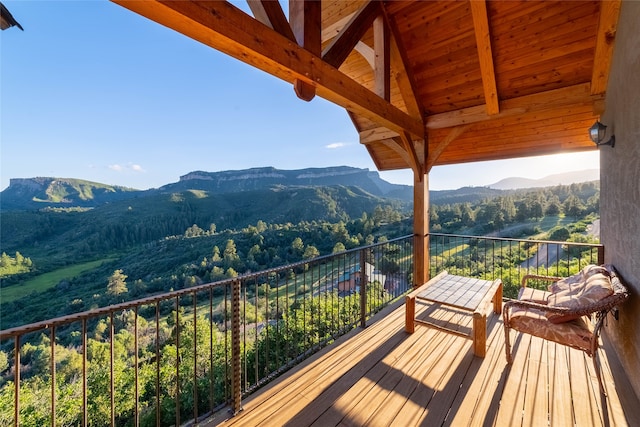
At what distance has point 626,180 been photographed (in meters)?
2.29

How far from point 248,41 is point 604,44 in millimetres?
3600

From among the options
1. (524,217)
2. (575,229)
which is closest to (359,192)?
(524,217)

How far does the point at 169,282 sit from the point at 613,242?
26651mm

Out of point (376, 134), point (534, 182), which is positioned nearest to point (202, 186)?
point (534, 182)

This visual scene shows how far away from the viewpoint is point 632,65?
2.19 meters

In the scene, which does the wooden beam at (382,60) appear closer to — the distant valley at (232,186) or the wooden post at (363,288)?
the wooden post at (363,288)

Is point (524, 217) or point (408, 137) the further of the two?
point (524, 217)

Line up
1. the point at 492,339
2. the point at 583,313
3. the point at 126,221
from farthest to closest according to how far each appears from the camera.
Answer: the point at 126,221, the point at 492,339, the point at 583,313

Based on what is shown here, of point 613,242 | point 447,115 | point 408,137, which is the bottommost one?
point 613,242

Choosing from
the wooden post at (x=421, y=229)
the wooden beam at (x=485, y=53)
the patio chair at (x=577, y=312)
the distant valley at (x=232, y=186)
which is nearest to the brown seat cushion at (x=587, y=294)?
the patio chair at (x=577, y=312)

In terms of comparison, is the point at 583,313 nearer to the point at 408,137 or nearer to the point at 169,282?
the point at 408,137

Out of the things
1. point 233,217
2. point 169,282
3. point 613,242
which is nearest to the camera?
point 613,242

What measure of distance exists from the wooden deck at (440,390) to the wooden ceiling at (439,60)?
246 cm

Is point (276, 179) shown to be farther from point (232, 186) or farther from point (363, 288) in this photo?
point (363, 288)
